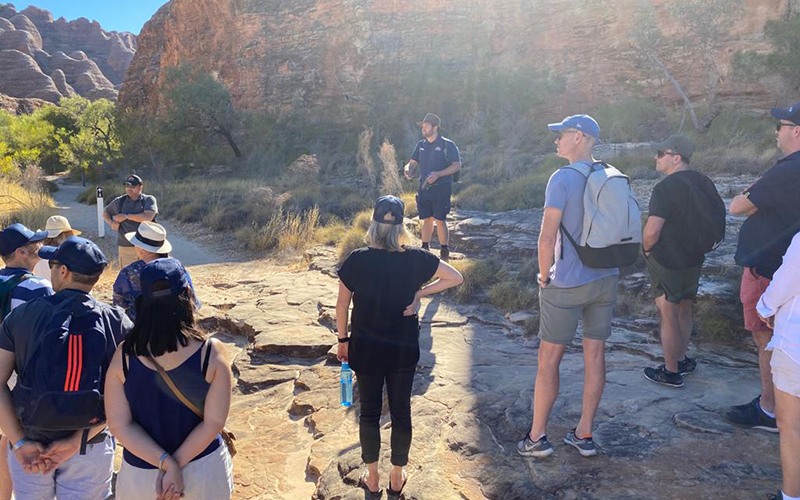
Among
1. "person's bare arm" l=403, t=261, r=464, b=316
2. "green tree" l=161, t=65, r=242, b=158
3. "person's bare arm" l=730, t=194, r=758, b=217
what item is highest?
"green tree" l=161, t=65, r=242, b=158

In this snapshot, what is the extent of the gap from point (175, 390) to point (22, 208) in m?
13.9

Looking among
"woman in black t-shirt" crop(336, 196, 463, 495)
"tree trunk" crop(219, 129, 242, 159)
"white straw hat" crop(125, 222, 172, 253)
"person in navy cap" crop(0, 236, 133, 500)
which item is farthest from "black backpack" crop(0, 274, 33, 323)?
"tree trunk" crop(219, 129, 242, 159)

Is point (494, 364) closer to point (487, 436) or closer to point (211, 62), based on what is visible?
point (487, 436)

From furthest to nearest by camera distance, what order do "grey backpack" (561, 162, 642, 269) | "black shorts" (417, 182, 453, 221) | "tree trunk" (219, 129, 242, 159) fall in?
"tree trunk" (219, 129, 242, 159), "black shorts" (417, 182, 453, 221), "grey backpack" (561, 162, 642, 269)

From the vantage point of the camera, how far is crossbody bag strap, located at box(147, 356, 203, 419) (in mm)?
2129

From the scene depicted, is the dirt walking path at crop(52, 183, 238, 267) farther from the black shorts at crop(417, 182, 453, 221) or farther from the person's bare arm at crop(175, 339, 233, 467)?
the person's bare arm at crop(175, 339, 233, 467)

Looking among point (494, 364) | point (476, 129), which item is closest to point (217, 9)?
point (476, 129)

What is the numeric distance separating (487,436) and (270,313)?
12.8ft

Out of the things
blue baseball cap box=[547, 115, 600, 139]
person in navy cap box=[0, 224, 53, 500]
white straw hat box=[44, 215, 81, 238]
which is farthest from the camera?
white straw hat box=[44, 215, 81, 238]

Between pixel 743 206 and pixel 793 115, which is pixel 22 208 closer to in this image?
pixel 743 206

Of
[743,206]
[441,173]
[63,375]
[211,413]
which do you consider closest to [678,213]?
[743,206]

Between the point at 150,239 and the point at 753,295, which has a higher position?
the point at 150,239

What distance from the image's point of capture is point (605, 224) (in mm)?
3068

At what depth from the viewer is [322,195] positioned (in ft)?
52.5
